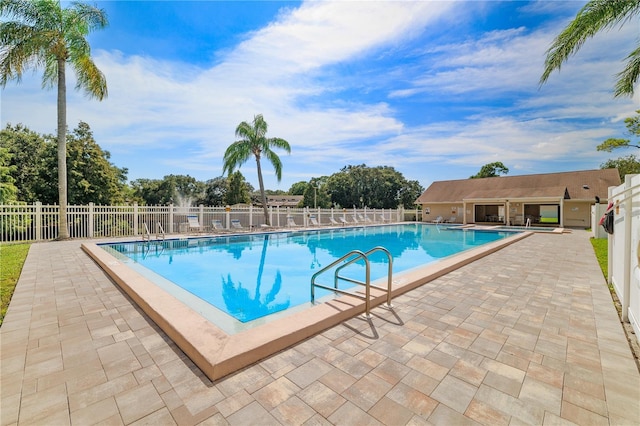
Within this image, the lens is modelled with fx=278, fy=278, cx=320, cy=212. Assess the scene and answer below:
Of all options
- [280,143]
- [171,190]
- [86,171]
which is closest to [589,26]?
[280,143]

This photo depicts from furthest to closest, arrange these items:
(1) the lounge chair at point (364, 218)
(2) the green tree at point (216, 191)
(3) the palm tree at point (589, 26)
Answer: (2) the green tree at point (216, 191) → (1) the lounge chair at point (364, 218) → (3) the palm tree at point (589, 26)

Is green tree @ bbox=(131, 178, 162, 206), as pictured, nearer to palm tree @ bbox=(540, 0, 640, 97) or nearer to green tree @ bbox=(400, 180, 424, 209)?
green tree @ bbox=(400, 180, 424, 209)

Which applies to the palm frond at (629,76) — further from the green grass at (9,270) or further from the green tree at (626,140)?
the green tree at (626,140)

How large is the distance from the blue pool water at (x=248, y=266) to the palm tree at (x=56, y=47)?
19.4 feet

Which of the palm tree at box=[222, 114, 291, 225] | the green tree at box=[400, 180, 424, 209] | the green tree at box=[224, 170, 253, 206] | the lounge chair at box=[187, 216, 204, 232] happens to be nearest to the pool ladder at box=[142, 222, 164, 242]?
the lounge chair at box=[187, 216, 204, 232]

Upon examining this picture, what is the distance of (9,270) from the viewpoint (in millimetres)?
5867

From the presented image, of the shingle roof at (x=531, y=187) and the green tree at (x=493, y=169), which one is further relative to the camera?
the green tree at (x=493, y=169)

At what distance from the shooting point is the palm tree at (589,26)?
5.77 metres

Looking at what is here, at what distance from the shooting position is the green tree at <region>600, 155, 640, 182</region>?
26.0 metres

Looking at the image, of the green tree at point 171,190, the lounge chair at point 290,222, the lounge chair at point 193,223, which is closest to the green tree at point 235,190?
the green tree at point 171,190

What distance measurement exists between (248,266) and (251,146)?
12015mm

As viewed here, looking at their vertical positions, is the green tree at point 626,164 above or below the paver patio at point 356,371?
above

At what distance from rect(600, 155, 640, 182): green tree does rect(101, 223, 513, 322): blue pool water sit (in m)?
27.7

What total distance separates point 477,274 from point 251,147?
15.8 metres
